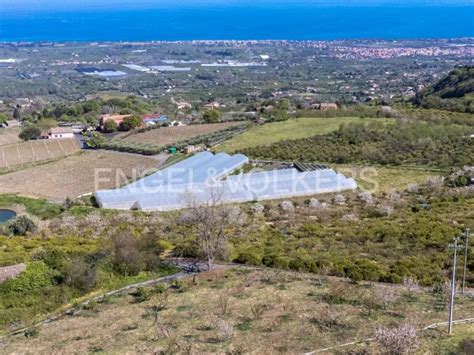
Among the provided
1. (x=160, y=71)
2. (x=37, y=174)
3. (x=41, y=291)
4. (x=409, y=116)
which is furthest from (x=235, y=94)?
(x=41, y=291)

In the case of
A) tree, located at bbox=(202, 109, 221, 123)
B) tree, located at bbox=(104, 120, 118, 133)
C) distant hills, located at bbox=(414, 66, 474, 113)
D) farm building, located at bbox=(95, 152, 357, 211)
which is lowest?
farm building, located at bbox=(95, 152, 357, 211)

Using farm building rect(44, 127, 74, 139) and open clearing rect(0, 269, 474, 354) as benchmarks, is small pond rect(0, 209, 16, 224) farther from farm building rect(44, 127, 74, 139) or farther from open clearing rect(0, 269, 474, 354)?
farm building rect(44, 127, 74, 139)

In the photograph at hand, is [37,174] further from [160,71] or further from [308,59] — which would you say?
[308,59]

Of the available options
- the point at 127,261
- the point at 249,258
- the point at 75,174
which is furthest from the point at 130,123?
the point at 249,258

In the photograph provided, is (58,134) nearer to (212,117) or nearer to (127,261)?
(212,117)

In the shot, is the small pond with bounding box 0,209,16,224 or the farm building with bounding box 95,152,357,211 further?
the small pond with bounding box 0,209,16,224

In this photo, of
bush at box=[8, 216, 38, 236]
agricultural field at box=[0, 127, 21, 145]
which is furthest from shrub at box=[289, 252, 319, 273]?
agricultural field at box=[0, 127, 21, 145]
